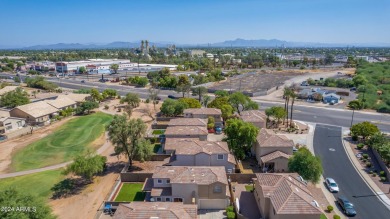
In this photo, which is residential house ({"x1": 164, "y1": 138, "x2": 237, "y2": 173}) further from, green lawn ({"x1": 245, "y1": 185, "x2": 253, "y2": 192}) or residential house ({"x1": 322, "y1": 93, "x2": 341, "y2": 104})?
residential house ({"x1": 322, "y1": 93, "x2": 341, "y2": 104})

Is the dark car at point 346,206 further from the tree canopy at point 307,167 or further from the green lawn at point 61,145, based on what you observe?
the green lawn at point 61,145

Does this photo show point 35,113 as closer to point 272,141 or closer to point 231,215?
point 272,141

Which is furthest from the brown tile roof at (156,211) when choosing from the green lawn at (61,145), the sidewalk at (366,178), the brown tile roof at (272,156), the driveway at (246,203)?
the green lawn at (61,145)

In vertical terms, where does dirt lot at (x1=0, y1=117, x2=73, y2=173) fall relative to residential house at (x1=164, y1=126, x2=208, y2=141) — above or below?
below

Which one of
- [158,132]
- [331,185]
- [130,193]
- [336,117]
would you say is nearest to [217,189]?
[130,193]

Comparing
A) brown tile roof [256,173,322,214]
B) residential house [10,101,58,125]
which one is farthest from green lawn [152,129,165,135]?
residential house [10,101,58,125]
